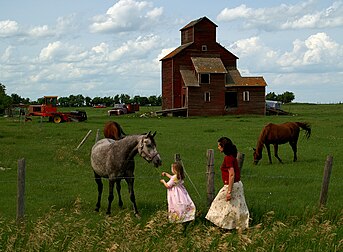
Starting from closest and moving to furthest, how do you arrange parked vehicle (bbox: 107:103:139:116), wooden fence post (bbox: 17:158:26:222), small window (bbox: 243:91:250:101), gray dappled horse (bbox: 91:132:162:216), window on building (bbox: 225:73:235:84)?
wooden fence post (bbox: 17:158:26:222) → gray dappled horse (bbox: 91:132:162:216) → small window (bbox: 243:91:250:101) → window on building (bbox: 225:73:235:84) → parked vehicle (bbox: 107:103:139:116)

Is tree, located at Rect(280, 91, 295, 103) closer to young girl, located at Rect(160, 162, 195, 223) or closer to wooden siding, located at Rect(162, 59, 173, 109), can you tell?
wooden siding, located at Rect(162, 59, 173, 109)

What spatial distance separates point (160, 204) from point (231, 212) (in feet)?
9.79

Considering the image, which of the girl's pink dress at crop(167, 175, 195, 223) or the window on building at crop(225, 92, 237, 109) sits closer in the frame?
the girl's pink dress at crop(167, 175, 195, 223)

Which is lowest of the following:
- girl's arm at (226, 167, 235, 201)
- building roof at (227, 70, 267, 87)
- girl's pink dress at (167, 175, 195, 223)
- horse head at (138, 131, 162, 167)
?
girl's pink dress at (167, 175, 195, 223)

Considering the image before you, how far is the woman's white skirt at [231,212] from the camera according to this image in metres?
11.2

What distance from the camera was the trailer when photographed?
5453 centimetres

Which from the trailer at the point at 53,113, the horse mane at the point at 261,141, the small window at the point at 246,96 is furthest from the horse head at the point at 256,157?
the small window at the point at 246,96

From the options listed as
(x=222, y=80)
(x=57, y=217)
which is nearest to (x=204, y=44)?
(x=222, y=80)

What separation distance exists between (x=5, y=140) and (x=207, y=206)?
21.2 m

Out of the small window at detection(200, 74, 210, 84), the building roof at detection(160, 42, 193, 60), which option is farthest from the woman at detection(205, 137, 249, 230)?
the building roof at detection(160, 42, 193, 60)

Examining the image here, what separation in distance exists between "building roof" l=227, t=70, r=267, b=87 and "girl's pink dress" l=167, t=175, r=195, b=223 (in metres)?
56.7

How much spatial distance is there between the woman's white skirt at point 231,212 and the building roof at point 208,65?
5456cm

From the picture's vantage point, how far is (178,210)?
11305mm

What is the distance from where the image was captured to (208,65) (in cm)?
6681
